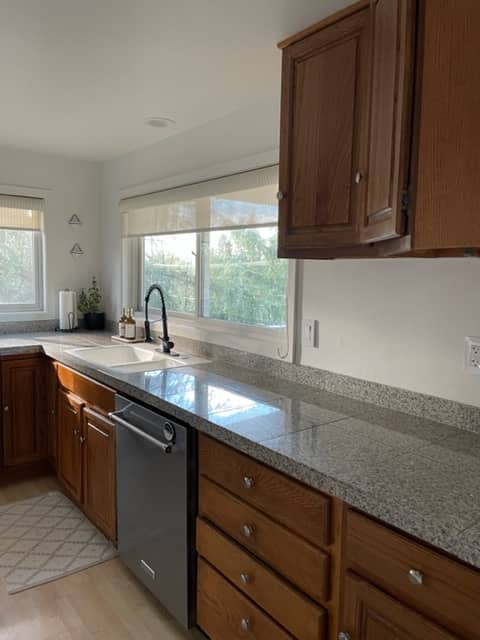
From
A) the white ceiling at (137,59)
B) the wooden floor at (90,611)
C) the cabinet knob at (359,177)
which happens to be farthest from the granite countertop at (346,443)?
the white ceiling at (137,59)

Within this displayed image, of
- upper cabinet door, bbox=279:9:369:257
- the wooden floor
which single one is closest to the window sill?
upper cabinet door, bbox=279:9:369:257

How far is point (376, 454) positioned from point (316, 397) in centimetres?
58

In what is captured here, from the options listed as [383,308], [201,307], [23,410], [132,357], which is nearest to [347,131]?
[383,308]

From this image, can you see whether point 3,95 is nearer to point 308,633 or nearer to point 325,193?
point 325,193

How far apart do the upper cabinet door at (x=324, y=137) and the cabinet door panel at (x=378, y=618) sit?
93cm

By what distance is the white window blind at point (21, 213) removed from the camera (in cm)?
342

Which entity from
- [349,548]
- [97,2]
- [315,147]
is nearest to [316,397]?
[349,548]

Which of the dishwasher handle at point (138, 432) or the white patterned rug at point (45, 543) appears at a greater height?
the dishwasher handle at point (138, 432)

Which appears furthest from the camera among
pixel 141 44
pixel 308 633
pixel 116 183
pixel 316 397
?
pixel 116 183

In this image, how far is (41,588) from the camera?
7.02 ft

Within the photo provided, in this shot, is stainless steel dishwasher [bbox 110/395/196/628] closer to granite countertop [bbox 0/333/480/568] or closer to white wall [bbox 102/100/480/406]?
granite countertop [bbox 0/333/480/568]

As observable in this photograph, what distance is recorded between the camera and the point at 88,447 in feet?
8.31

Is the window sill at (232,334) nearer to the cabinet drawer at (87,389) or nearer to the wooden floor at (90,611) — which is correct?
the cabinet drawer at (87,389)

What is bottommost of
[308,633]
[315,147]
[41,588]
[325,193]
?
[41,588]
